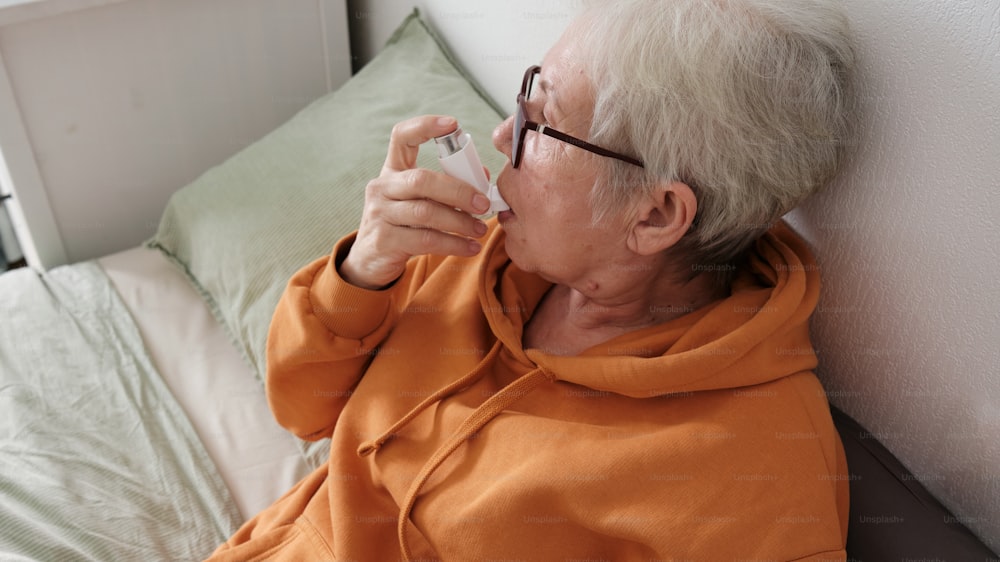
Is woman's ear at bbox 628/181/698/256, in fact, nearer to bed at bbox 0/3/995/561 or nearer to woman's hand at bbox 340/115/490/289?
woman's hand at bbox 340/115/490/289

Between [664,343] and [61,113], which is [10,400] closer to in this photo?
[61,113]

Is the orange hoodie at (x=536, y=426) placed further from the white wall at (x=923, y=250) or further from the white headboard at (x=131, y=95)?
the white headboard at (x=131, y=95)

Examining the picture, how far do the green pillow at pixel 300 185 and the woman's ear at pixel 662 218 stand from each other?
0.51 m

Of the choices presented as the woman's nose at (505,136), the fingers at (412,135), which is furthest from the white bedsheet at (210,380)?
the woman's nose at (505,136)

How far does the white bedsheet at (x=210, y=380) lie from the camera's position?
1495 millimetres

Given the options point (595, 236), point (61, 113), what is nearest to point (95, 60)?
point (61, 113)

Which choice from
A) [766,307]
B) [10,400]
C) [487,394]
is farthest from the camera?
[10,400]

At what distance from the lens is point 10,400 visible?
151 cm

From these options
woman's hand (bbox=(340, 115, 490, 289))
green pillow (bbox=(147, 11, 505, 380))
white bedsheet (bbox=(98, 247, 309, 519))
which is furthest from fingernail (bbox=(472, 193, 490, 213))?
white bedsheet (bbox=(98, 247, 309, 519))

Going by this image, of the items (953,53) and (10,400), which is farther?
(10,400)

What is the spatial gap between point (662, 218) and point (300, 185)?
2.86 ft

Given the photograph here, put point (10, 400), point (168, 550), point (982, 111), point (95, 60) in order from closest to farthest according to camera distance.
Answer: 1. point (982, 111)
2. point (168, 550)
3. point (10, 400)
4. point (95, 60)

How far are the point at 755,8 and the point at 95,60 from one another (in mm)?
1438

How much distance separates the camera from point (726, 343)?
1.03 meters
